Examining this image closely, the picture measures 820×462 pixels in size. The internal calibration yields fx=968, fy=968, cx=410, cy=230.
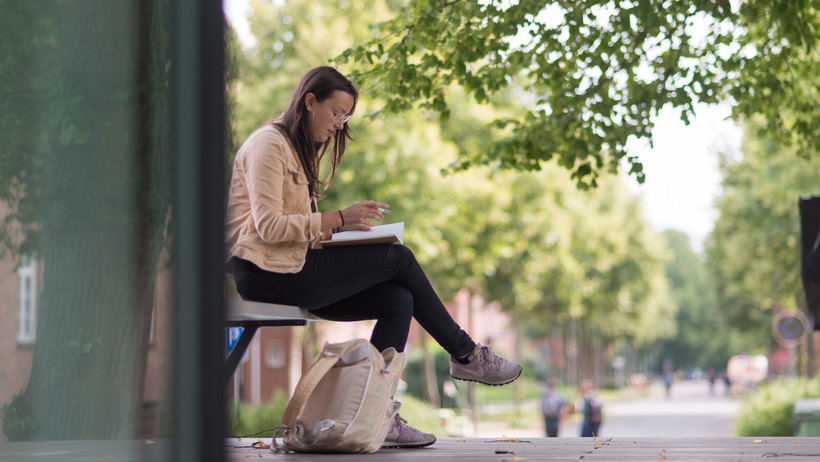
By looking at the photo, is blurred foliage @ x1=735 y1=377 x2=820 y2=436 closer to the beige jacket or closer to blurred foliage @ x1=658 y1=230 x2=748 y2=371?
the beige jacket

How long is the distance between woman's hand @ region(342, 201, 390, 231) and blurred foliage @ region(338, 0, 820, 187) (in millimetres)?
3591

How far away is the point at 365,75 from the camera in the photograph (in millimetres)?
7668

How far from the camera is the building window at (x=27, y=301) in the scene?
2.26 m

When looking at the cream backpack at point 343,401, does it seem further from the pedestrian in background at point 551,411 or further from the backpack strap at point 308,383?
the pedestrian in background at point 551,411

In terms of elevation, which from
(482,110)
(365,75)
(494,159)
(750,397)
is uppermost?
(482,110)

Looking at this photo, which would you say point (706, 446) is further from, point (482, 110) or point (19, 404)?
point (482, 110)

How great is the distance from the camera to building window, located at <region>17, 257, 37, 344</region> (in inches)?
89.0

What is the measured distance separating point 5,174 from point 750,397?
1985cm

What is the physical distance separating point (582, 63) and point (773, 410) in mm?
11947

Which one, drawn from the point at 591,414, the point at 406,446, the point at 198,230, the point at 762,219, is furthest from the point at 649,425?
the point at 198,230

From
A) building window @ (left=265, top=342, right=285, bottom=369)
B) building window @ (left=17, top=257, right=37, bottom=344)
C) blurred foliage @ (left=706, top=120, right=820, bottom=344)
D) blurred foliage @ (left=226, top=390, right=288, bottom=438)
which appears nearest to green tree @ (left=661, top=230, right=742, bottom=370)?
building window @ (left=265, top=342, right=285, bottom=369)

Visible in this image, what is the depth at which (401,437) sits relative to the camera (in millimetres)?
4336

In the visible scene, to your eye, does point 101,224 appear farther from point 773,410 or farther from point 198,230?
point 773,410

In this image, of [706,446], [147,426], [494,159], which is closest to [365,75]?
[494,159]
